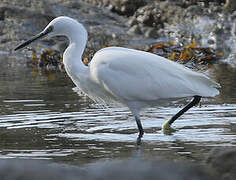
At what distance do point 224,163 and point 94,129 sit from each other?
3.77 meters

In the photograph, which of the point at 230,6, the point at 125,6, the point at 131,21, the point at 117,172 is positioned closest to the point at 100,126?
the point at 117,172

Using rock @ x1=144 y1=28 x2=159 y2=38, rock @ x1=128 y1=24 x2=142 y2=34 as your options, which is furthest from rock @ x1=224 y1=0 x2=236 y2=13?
rock @ x1=128 y1=24 x2=142 y2=34

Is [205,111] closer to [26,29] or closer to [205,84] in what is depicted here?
[205,84]

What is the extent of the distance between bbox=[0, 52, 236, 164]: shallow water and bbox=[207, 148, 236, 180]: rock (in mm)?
1401

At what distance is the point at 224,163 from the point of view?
482cm

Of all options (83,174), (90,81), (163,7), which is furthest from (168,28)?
(83,174)

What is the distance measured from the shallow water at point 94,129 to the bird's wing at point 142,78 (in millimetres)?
530

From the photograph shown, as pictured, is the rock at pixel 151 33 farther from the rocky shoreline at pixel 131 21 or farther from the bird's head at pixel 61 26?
the bird's head at pixel 61 26

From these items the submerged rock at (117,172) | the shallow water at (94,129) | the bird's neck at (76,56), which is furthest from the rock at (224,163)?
the bird's neck at (76,56)

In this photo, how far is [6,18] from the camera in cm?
2678

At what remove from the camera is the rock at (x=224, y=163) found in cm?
471

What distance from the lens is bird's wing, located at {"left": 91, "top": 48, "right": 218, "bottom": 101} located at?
7965mm

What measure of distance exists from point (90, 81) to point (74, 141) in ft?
3.00

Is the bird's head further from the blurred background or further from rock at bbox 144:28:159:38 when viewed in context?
rock at bbox 144:28:159:38
